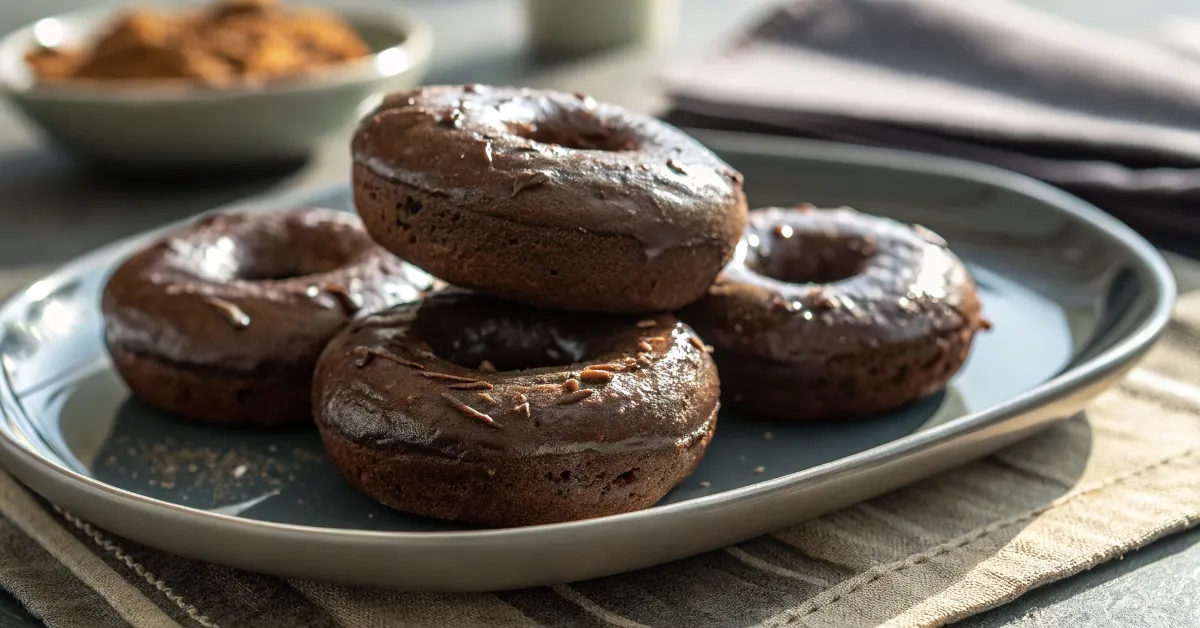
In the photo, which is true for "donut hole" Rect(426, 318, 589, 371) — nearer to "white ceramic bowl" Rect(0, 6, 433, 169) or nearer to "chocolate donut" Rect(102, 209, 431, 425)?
"chocolate donut" Rect(102, 209, 431, 425)

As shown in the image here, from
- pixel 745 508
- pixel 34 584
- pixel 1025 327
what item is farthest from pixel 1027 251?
pixel 34 584

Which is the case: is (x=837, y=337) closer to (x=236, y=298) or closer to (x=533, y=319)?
(x=533, y=319)

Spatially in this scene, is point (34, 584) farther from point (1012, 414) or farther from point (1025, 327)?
point (1025, 327)

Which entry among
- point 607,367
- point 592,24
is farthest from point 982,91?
point 607,367

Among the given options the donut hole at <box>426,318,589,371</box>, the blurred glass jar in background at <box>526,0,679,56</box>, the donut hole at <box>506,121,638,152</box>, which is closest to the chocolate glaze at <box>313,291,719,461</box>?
the donut hole at <box>426,318,589,371</box>

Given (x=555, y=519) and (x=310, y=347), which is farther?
(x=310, y=347)

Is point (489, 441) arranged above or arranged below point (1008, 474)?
above
